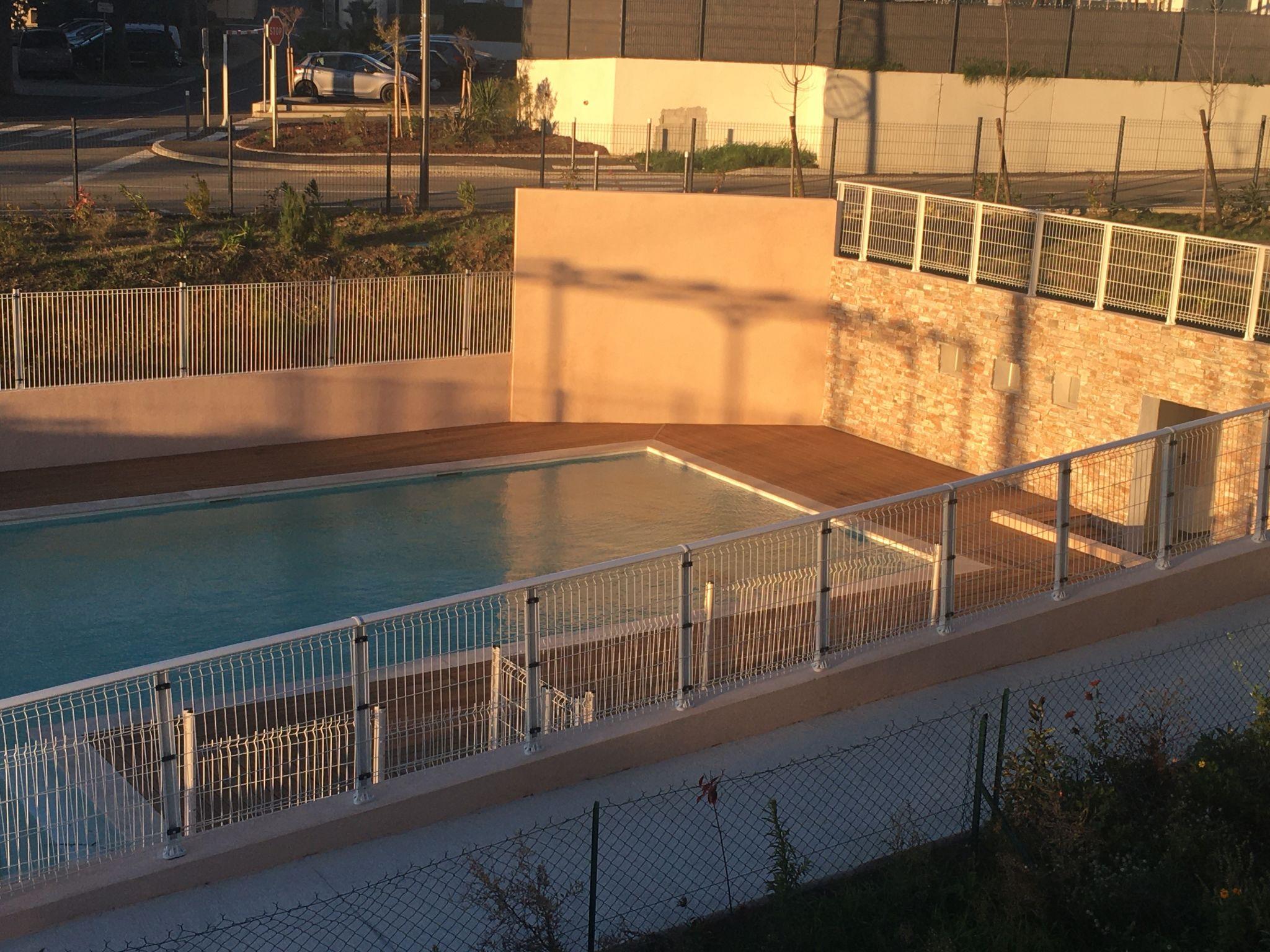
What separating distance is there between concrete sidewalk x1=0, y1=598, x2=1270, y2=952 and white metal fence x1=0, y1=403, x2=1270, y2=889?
Result: 352 mm

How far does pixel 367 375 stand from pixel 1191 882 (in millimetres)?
12304

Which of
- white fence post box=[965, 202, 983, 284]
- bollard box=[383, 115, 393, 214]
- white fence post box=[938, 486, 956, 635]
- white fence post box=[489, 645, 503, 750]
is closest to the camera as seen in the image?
white fence post box=[489, 645, 503, 750]

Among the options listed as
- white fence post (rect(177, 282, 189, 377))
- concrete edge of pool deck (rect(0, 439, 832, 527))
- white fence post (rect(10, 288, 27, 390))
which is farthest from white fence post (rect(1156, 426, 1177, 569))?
white fence post (rect(10, 288, 27, 390))

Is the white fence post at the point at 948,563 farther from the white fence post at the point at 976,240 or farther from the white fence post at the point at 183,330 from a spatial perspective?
the white fence post at the point at 183,330

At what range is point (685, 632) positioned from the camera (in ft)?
28.3

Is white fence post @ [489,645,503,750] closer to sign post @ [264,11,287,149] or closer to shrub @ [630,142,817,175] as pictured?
shrub @ [630,142,817,175]

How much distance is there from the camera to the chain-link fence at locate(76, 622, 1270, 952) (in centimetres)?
686

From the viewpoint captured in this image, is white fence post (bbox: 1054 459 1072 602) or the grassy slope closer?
white fence post (bbox: 1054 459 1072 602)

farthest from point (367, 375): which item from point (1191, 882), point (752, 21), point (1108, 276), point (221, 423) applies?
point (752, 21)

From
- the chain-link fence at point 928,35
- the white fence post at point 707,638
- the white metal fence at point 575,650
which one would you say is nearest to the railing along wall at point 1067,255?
the white metal fence at point 575,650

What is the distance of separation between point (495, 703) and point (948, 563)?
3.12 meters

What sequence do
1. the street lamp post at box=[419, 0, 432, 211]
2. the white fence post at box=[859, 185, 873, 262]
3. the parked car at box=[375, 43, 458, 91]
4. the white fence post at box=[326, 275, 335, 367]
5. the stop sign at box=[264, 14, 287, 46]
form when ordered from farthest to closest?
1. the parked car at box=[375, 43, 458, 91]
2. the stop sign at box=[264, 14, 287, 46]
3. the street lamp post at box=[419, 0, 432, 211]
4. the white fence post at box=[859, 185, 873, 262]
5. the white fence post at box=[326, 275, 335, 367]

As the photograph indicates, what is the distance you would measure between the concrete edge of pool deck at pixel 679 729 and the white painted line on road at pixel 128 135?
2360 cm

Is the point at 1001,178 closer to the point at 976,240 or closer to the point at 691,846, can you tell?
the point at 976,240
